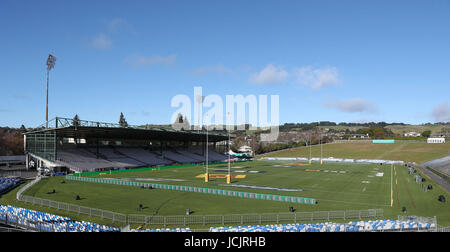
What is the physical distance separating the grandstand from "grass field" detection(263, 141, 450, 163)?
4494cm

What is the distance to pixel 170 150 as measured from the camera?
10156cm

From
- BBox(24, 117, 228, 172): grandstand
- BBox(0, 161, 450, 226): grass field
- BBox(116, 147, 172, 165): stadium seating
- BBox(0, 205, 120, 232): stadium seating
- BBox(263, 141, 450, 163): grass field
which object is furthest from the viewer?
BBox(263, 141, 450, 163): grass field

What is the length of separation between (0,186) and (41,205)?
1415cm

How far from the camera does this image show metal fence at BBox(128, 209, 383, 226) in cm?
2409

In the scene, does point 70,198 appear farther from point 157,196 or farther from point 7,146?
point 7,146

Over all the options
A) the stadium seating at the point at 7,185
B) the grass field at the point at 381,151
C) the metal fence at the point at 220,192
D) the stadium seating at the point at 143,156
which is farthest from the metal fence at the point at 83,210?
the grass field at the point at 381,151

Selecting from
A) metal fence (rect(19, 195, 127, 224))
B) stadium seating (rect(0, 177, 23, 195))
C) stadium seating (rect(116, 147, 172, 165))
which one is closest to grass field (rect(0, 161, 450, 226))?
metal fence (rect(19, 195, 127, 224))

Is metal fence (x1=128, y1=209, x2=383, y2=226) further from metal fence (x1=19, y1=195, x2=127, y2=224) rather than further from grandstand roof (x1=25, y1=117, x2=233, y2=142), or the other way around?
grandstand roof (x1=25, y1=117, x2=233, y2=142)

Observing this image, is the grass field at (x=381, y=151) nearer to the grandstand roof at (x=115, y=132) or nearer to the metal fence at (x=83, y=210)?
the grandstand roof at (x=115, y=132)

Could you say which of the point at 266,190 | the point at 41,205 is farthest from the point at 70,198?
the point at 266,190

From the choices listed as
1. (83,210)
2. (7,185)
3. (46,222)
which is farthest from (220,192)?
(7,185)

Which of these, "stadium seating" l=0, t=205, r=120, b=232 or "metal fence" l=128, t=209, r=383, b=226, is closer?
"stadium seating" l=0, t=205, r=120, b=232
